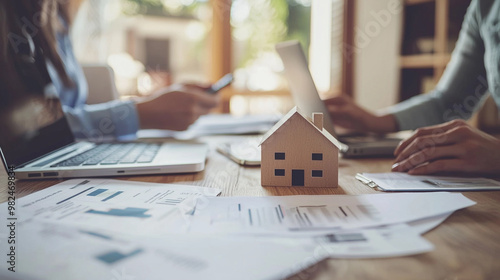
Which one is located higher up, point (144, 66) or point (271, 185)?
point (144, 66)

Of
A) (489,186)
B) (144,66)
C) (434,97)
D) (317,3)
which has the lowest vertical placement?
(489,186)

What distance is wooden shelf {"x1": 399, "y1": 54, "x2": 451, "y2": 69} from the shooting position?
93.5 inches

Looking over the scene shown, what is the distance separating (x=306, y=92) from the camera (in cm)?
81

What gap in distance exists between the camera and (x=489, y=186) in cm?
59

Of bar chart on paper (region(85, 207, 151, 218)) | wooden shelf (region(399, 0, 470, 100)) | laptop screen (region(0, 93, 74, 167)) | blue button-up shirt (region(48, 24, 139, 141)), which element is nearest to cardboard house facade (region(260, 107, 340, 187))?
bar chart on paper (region(85, 207, 151, 218))

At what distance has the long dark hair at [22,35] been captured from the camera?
674mm

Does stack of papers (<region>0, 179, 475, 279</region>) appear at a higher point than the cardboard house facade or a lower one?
lower

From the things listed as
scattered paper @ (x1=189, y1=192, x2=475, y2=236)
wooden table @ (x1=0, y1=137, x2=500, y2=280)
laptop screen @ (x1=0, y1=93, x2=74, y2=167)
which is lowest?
wooden table @ (x1=0, y1=137, x2=500, y2=280)

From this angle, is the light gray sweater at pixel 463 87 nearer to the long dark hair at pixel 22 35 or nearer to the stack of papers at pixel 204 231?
the stack of papers at pixel 204 231

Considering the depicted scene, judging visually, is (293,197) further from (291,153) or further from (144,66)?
(144,66)

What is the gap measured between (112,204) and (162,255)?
178 mm

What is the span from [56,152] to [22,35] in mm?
258

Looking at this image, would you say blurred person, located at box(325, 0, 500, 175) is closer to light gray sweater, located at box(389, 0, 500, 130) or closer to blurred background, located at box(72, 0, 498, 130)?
light gray sweater, located at box(389, 0, 500, 130)

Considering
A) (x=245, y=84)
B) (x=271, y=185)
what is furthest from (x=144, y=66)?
(x=271, y=185)
